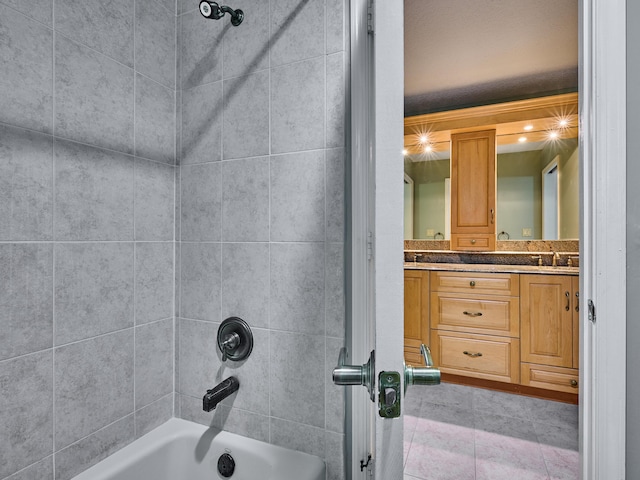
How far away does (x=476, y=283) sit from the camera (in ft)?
8.78

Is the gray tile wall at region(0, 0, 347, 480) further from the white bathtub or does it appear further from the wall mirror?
the wall mirror

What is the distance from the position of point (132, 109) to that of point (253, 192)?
481 millimetres

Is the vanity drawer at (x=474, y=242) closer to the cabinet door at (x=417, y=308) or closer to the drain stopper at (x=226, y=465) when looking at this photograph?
the cabinet door at (x=417, y=308)

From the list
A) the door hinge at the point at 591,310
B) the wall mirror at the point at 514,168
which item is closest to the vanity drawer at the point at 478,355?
the wall mirror at the point at 514,168

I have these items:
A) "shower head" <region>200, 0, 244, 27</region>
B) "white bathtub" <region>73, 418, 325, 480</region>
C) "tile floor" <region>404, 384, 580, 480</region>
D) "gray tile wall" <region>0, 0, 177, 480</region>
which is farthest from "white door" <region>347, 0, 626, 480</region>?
"tile floor" <region>404, 384, 580, 480</region>

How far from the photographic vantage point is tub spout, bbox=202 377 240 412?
0.97 metres

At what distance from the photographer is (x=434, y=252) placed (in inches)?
132

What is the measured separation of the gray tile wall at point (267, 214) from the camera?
3.32 feet

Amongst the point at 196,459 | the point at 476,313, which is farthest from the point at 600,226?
the point at 476,313

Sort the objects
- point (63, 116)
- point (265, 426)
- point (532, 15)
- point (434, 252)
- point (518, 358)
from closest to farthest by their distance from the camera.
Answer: point (63, 116), point (265, 426), point (532, 15), point (518, 358), point (434, 252)

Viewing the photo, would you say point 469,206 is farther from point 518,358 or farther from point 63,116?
point 63,116

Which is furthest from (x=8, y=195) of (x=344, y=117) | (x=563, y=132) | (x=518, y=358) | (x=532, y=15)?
(x=563, y=132)

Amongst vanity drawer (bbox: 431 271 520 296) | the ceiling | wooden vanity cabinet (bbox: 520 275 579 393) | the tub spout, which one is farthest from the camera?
vanity drawer (bbox: 431 271 520 296)

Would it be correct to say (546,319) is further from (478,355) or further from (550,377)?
(478,355)
